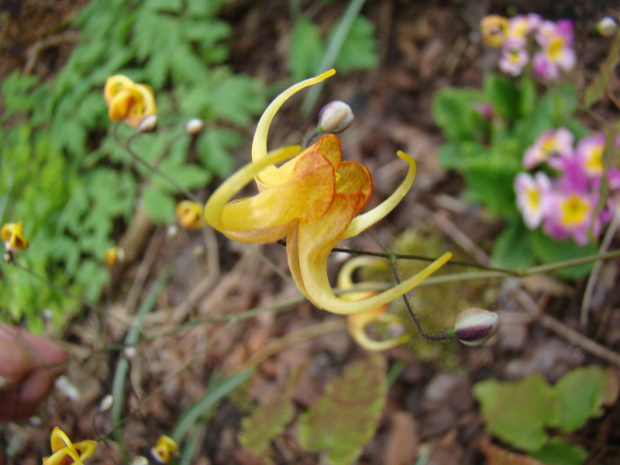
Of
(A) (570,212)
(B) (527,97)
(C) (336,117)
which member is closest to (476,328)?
(C) (336,117)

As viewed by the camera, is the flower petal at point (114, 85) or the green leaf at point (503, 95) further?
the green leaf at point (503, 95)

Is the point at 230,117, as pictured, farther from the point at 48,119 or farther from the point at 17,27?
the point at 17,27

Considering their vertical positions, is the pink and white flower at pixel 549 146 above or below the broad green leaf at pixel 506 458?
above

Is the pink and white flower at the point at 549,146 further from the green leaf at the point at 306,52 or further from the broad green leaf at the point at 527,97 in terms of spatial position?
the green leaf at the point at 306,52

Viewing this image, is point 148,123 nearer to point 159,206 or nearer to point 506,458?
point 159,206

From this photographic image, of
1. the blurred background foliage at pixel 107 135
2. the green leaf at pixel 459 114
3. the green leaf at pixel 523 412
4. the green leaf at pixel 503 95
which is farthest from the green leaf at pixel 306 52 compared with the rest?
the green leaf at pixel 523 412

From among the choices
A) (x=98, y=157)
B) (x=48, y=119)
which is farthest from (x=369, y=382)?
(x=48, y=119)
